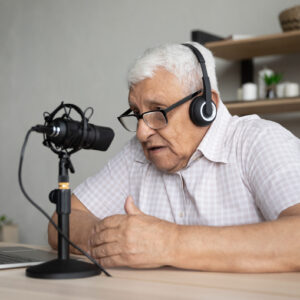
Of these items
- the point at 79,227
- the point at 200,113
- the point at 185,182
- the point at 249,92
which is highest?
the point at 249,92

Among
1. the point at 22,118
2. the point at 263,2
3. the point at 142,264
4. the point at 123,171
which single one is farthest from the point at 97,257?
the point at 22,118

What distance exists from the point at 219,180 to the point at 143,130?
0.27 meters

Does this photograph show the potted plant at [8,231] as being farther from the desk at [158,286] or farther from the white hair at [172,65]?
the desk at [158,286]

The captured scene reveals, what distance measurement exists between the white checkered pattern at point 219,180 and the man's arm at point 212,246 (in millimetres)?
189

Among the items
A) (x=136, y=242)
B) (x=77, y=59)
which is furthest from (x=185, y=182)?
(x=77, y=59)

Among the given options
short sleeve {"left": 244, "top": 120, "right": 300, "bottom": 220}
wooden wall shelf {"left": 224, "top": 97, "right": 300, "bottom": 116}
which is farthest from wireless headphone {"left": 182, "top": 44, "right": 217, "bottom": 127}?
wooden wall shelf {"left": 224, "top": 97, "right": 300, "bottom": 116}

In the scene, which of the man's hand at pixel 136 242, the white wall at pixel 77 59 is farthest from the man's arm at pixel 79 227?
the white wall at pixel 77 59

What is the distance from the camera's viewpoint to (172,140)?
148 cm

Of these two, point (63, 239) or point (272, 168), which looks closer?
point (63, 239)

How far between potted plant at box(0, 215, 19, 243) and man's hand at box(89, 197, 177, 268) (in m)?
2.74

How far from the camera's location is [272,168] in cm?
126

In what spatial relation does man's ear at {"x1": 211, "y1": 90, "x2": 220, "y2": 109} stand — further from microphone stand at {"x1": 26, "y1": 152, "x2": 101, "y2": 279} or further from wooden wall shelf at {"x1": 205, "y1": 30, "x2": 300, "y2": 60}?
wooden wall shelf at {"x1": 205, "y1": 30, "x2": 300, "y2": 60}

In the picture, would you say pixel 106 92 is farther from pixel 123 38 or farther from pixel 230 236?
pixel 230 236

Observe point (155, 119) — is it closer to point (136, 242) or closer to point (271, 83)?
point (136, 242)
